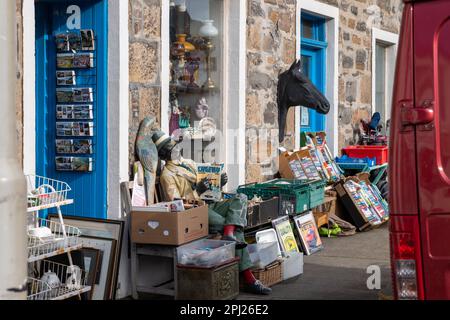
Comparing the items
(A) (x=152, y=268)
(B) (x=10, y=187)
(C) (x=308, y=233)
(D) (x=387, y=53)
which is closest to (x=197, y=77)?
(C) (x=308, y=233)

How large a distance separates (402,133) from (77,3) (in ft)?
13.7

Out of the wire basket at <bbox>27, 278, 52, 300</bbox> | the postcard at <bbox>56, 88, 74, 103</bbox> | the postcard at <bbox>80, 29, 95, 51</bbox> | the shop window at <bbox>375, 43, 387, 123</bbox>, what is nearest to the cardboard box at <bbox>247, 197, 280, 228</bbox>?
the postcard at <bbox>56, 88, 74, 103</bbox>

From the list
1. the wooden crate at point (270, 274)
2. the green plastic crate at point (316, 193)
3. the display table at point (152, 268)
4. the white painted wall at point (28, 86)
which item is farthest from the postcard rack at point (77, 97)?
the green plastic crate at point (316, 193)

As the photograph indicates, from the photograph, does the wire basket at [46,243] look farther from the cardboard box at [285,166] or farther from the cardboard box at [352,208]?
the cardboard box at [352,208]

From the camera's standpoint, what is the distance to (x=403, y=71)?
3.47 meters

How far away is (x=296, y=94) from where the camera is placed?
31.1 ft

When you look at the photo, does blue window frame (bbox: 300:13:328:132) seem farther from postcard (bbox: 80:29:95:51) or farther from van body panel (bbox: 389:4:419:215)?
van body panel (bbox: 389:4:419:215)

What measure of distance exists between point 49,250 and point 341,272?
3.34m

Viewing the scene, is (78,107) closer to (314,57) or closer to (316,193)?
(316,193)

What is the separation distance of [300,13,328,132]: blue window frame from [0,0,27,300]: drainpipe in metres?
7.37

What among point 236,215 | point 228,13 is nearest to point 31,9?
Answer: point 236,215

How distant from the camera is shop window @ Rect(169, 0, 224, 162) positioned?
782 centimetres

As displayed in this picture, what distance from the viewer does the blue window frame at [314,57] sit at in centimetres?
1089

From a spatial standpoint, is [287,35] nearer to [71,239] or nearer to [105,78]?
[105,78]
